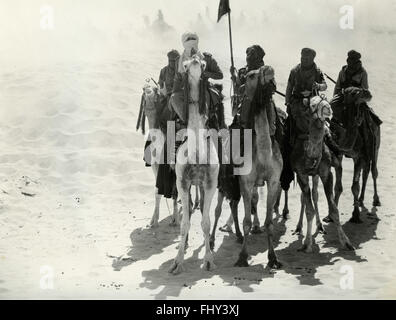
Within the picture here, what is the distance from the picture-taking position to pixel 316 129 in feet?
30.0

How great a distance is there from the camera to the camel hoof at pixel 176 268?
8853mm

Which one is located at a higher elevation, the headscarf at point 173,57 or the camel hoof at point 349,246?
the headscarf at point 173,57

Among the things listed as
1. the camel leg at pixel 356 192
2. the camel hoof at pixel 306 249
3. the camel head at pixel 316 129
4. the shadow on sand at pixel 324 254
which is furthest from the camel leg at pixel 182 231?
the camel leg at pixel 356 192

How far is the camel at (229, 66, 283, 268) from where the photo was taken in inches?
344

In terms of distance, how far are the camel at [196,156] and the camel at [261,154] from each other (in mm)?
532

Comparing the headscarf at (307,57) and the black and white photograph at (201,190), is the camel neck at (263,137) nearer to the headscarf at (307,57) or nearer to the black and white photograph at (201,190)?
the black and white photograph at (201,190)

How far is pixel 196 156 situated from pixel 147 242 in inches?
99.9

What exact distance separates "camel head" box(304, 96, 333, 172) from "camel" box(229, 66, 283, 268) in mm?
483

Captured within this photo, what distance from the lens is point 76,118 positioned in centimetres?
1742

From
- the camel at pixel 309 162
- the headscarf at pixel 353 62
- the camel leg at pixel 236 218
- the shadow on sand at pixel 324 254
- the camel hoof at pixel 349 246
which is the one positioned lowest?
the shadow on sand at pixel 324 254

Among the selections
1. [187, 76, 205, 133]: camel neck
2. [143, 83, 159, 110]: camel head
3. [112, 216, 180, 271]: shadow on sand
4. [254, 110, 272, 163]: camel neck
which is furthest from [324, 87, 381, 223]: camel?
[187, 76, 205, 133]: camel neck

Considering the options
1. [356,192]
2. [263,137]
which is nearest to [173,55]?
[263,137]

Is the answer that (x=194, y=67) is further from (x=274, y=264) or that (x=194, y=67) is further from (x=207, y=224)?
(x=274, y=264)

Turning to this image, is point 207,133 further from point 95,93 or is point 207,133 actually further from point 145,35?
point 145,35
